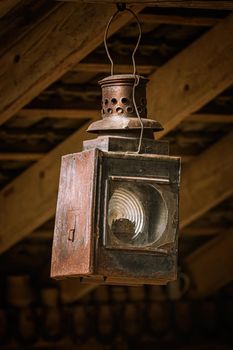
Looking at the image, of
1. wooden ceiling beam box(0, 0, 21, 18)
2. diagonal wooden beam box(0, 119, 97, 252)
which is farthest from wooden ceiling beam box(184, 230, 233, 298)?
wooden ceiling beam box(0, 0, 21, 18)

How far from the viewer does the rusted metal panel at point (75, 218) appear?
2.71 m

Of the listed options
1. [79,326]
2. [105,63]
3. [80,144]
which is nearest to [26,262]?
[79,326]

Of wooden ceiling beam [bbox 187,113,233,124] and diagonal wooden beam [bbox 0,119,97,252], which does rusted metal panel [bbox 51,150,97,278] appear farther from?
wooden ceiling beam [bbox 187,113,233,124]

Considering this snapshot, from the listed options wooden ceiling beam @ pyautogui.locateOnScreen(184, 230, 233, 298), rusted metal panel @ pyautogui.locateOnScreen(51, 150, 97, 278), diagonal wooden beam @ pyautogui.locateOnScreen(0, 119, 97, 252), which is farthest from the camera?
wooden ceiling beam @ pyautogui.locateOnScreen(184, 230, 233, 298)

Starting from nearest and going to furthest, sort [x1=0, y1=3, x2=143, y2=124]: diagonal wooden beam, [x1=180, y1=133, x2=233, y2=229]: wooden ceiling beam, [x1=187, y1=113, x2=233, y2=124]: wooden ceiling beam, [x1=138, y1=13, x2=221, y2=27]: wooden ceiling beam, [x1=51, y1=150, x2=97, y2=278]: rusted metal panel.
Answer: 1. [x1=51, y1=150, x2=97, y2=278]: rusted metal panel
2. [x1=0, y1=3, x2=143, y2=124]: diagonal wooden beam
3. [x1=138, y1=13, x2=221, y2=27]: wooden ceiling beam
4. [x1=187, y1=113, x2=233, y2=124]: wooden ceiling beam
5. [x1=180, y1=133, x2=233, y2=229]: wooden ceiling beam

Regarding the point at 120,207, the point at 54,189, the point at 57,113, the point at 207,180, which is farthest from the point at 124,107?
the point at 207,180

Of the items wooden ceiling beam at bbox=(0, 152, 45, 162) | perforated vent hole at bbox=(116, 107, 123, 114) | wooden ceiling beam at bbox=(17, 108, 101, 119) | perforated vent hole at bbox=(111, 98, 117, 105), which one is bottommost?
perforated vent hole at bbox=(116, 107, 123, 114)

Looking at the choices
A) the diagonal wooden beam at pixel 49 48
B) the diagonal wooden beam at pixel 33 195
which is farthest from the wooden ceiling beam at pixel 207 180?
the diagonal wooden beam at pixel 49 48

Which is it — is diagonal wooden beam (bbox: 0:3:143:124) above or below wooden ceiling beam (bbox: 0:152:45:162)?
above

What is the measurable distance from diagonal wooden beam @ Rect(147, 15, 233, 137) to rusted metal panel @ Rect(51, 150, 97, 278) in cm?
153

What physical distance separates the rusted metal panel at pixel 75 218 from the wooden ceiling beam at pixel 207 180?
92.9 inches

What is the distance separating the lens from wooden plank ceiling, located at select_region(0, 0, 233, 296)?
3.94 meters

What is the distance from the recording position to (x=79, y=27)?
3.89 meters

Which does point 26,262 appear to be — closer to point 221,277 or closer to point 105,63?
point 221,277
